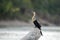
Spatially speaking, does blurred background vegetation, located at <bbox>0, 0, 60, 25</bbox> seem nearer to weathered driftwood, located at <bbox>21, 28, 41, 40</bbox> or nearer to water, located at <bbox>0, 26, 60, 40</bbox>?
water, located at <bbox>0, 26, 60, 40</bbox>

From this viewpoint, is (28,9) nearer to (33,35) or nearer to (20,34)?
(20,34)

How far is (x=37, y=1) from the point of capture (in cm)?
5209

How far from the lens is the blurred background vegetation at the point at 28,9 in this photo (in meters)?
44.5

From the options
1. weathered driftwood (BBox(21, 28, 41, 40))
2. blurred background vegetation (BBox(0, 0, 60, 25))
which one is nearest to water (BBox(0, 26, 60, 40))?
weathered driftwood (BBox(21, 28, 41, 40))

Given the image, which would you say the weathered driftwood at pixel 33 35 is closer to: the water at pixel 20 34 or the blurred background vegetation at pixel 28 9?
the water at pixel 20 34

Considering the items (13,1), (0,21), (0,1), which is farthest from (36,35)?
(13,1)

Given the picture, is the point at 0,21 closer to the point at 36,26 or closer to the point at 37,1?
the point at 37,1

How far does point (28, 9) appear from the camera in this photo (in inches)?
1928

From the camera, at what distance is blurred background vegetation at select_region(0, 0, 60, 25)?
→ 44.5 metres

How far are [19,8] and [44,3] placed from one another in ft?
14.4

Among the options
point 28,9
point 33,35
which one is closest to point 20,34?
point 33,35

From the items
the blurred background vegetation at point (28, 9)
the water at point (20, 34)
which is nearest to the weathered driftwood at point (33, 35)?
the water at point (20, 34)

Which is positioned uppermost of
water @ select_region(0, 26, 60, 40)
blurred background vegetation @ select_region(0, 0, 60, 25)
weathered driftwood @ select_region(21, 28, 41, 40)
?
blurred background vegetation @ select_region(0, 0, 60, 25)

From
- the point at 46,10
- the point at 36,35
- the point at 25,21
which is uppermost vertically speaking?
the point at 46,10
